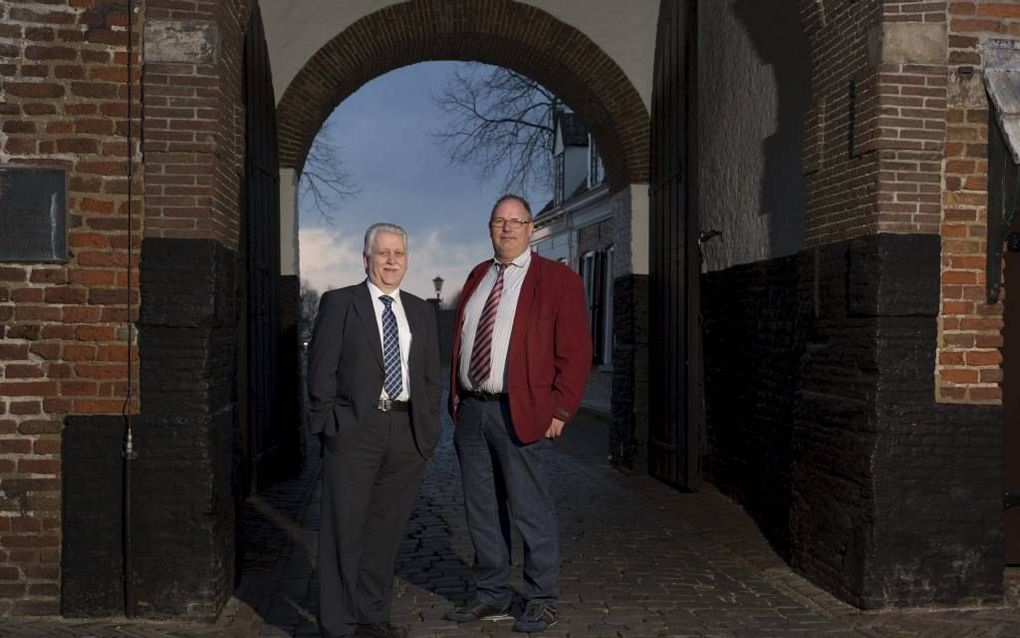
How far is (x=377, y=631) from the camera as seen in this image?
14.8 feet

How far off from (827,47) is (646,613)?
330cm

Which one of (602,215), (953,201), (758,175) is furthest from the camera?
(602,215)

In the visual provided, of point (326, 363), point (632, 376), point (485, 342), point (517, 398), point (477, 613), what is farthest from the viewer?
point (632, 376)

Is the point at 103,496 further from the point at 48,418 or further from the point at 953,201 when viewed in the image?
the point at 953,201

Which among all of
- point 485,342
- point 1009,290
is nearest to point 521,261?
point 485,342

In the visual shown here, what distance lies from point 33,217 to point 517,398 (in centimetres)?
251

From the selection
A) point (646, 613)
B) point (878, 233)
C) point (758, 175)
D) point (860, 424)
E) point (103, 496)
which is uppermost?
point (758, 175)

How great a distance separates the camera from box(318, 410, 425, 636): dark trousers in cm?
433

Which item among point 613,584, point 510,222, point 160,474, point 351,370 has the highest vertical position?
point 510,222

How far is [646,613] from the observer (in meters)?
5.14

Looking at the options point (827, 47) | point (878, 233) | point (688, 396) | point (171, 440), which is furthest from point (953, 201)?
point (171, 440)

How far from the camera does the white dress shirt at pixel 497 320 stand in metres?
4.77

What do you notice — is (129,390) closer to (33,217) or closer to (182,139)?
(33,217)

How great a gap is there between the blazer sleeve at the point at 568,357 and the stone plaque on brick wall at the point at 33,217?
7.95ft
